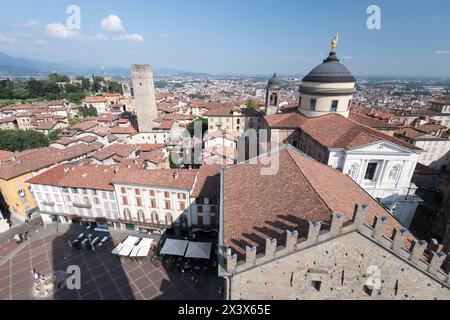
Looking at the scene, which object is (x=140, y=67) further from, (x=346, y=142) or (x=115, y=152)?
(x=346, y=142)

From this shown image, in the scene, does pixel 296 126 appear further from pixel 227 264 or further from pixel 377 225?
pixel 227 264

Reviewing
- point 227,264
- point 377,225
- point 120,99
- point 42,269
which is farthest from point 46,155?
point 120,99

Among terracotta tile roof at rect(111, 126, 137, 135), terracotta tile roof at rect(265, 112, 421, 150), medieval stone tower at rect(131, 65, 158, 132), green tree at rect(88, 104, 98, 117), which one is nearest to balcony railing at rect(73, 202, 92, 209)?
terracotta tile roof at rect(265, 112, 421, 150)

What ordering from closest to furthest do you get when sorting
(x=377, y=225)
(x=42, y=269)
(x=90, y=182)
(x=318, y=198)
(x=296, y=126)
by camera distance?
(x=377, y=225) < (x=318, y=198) < (x=42, y=269) < (x=90, y=182) < (x=296, y=126)

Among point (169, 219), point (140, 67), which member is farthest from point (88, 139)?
point (169, 219)

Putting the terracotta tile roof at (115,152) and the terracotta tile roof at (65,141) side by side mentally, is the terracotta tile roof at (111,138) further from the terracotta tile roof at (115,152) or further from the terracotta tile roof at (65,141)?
the terracotta tile roof at (115,152)
